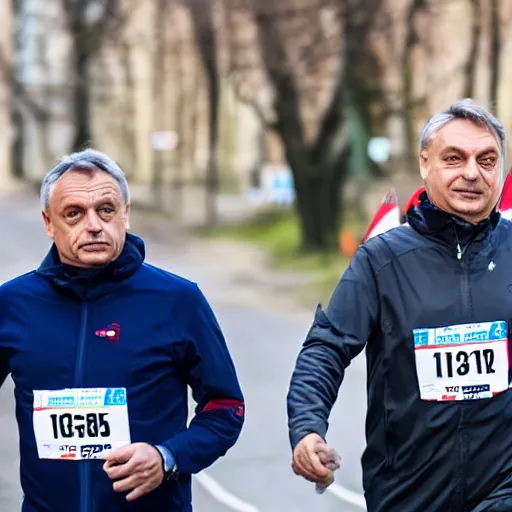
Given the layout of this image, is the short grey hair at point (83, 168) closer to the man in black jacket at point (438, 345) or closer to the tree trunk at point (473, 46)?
the man in black jacket at point (438, 345)

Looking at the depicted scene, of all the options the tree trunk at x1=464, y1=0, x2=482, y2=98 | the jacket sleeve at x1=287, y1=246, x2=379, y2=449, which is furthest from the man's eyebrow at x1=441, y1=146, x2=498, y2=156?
the tree trunk at x1=464, y1=0, x2=482, y2=98

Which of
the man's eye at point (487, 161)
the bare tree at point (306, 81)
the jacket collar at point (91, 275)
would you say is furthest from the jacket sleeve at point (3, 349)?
the bare tree at point (306, 81)

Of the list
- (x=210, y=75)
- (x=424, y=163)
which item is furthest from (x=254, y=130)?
(x=424, y=163)

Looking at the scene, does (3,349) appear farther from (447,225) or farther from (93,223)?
(447,225)

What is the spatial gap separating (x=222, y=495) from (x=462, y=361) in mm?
4560

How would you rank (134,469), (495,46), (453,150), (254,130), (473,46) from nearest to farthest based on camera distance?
1. (134,469)
2. (453,150)
3. (495,46)
4. (473,46)
5. (254,130)

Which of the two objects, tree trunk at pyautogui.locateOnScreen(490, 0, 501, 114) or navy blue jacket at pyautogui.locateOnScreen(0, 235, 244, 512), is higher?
tree trunk at pyautogui.locateOnScreen(490, 0, 501, 114)

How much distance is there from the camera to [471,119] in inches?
134

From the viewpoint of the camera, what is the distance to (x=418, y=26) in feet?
75.2

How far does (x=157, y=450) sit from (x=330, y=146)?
20.1m

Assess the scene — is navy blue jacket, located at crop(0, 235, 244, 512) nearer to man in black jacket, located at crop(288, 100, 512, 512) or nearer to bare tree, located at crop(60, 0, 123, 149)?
man in black jacket, located at crop(288, 100, 512, 512)

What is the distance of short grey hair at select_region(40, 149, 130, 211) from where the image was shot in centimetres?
344

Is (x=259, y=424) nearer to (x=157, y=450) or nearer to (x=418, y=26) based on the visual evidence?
(x=157, y=450)

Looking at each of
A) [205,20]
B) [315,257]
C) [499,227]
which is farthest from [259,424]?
[205,20]
